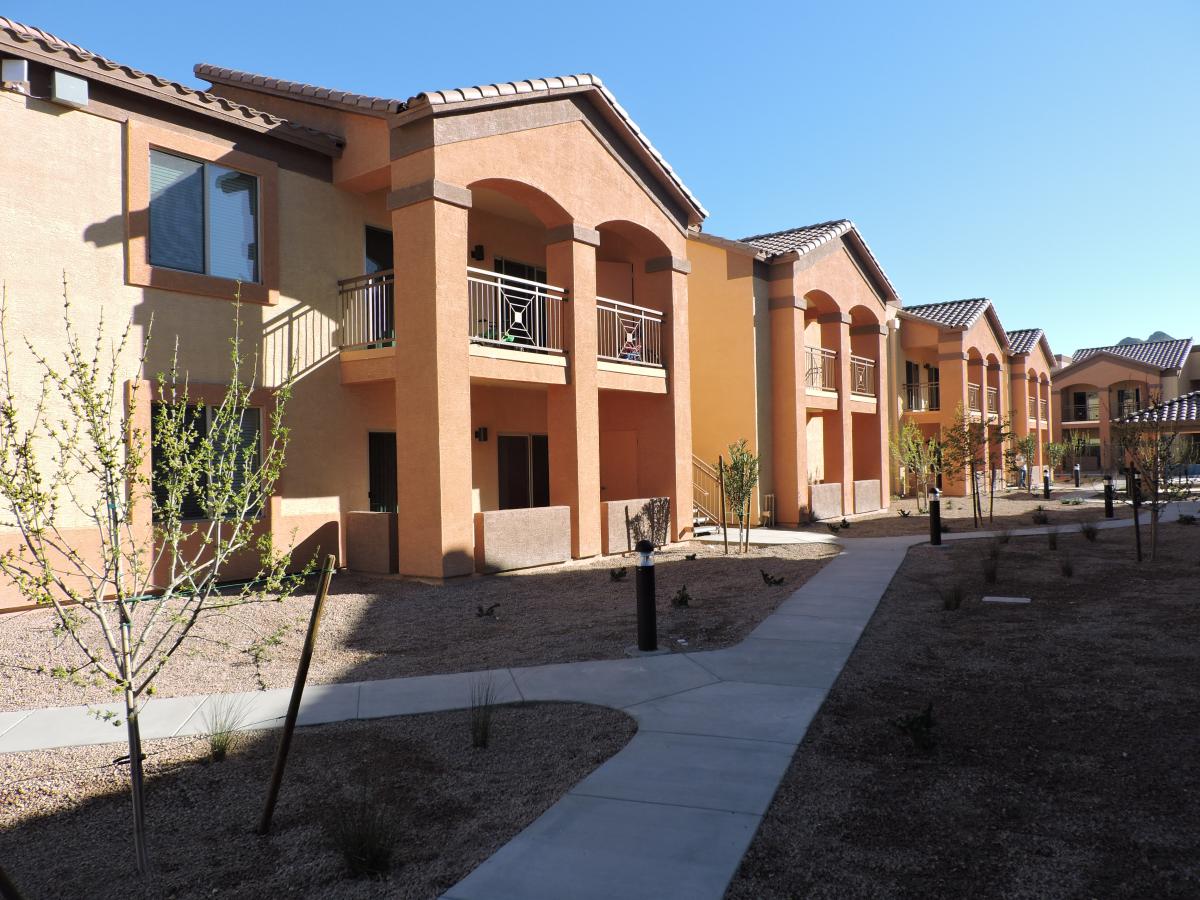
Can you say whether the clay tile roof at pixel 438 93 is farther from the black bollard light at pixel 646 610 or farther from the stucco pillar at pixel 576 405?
the black bollard light at pixel 646 610

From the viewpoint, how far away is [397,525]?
13.0 metres

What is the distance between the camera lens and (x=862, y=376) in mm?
24938

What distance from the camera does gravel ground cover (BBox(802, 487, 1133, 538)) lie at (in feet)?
64.8

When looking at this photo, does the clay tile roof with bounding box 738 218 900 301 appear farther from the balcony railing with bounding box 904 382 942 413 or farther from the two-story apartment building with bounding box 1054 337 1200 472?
the two-story apartment building with bounding box 1054 337 1200 472

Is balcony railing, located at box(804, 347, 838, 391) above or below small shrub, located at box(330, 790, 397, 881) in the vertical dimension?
above

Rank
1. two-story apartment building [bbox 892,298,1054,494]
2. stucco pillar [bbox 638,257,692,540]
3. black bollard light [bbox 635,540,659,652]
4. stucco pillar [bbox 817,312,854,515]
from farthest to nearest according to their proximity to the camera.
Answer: two-story apartment building [bbox 892,298,1054,494]
stucco pillar [bbox 817,312,854,515]
stucco pillar [bbox 638,257,692,540]
black bollard light [bbox 635,540,659,652]

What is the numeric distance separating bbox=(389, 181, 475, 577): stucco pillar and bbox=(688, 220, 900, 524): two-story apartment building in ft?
28.8

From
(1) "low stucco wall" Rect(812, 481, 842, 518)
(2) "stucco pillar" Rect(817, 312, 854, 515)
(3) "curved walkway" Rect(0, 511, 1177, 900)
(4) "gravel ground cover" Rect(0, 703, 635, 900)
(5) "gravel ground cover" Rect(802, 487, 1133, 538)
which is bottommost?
(4) "gravel ground cover" Rect(0, 703, 635, 900)

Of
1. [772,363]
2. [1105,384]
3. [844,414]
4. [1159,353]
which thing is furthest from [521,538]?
[1159,353]

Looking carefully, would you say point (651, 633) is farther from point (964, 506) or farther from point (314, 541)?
point (964, 506)

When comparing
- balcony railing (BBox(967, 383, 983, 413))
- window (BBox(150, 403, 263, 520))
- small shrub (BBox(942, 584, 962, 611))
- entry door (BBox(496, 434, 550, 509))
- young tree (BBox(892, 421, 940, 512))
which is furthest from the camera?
balcony railing (BBox(967, 383, 983, 413))

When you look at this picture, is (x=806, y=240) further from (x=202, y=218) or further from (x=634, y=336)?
(x=202, y=218)

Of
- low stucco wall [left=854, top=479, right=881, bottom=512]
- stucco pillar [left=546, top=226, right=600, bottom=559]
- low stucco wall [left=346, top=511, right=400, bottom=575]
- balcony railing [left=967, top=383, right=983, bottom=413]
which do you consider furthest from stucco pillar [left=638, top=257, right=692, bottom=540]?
balcony railing [left=967, top=383, right=983, bottom=413]

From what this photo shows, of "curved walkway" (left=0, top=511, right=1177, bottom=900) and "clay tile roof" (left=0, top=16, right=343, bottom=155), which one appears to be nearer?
"curved walkway" (left=0, top=511, right=1177, bottom=900)
